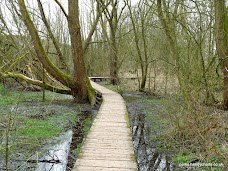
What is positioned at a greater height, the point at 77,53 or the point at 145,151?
the point at 77,53

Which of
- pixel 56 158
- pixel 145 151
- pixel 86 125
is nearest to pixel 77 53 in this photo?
pixel 86 125

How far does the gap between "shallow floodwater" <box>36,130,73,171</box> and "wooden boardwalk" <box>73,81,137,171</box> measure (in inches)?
17.1

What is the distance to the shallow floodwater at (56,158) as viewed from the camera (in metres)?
5.01

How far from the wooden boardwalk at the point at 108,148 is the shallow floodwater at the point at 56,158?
1.43 feet

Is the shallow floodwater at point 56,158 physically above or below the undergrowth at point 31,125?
below

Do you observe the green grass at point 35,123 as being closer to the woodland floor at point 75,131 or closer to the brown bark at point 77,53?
the woodland floor at point 75,131

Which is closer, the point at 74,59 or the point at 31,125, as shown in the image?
the point at 31,125

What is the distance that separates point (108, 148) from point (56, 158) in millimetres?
1025

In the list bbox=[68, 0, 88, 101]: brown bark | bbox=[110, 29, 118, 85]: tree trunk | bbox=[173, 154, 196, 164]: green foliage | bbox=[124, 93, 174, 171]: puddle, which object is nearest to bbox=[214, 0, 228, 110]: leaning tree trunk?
bbox=[124, 93, 174, 171]: puddle

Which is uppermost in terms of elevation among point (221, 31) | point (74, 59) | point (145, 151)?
point (221, 31)

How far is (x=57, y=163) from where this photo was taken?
523 centimetres

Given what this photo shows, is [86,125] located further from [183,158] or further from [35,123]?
[183,158]

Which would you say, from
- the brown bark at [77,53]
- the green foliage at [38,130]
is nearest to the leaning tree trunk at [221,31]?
the brown bark at [77,53]

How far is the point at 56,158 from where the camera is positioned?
5469mm
